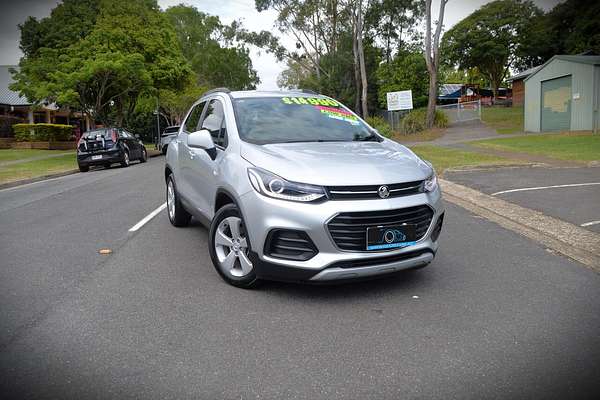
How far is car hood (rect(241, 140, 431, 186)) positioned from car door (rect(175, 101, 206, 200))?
1.75 m

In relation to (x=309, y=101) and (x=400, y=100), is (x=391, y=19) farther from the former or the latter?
(x=309, y=101)

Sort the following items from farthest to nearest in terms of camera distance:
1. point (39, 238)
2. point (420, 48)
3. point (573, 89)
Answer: point (420, 48), point (573, 89), point (39, 238)

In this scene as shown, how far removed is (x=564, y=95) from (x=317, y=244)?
86.6 feet

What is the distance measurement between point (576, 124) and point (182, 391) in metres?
26.8

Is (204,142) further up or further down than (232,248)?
further up

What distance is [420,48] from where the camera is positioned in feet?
142

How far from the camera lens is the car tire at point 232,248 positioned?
14.2 ft

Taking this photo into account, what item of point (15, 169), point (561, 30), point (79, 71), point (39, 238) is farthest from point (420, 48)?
point (39, 238)

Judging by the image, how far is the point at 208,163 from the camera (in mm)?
5172

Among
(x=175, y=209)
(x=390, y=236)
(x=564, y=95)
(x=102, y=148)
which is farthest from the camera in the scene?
(x=564, y=95)

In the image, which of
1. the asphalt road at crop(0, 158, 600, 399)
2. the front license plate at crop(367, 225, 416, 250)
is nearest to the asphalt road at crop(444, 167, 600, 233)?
the asphalt road at crop(0, 158, 600, 399)

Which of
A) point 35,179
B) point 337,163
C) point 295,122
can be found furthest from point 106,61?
point 337,163

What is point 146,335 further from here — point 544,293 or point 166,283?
point 544,293

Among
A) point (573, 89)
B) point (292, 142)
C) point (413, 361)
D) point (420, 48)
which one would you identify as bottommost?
point (413, 361)
